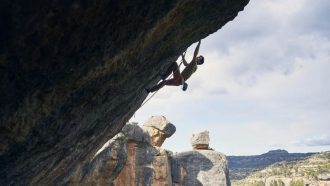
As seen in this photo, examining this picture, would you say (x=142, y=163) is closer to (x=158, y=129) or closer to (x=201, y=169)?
(x=158, y=129)

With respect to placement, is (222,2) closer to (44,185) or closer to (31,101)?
(31,101)

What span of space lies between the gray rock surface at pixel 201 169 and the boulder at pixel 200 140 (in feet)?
7.03

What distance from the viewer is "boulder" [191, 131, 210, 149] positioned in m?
41.7

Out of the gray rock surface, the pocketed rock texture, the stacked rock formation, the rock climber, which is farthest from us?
the gray rock surface

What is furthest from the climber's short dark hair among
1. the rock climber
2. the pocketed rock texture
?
the pocketed rock texture

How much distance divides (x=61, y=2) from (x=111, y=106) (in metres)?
4.58

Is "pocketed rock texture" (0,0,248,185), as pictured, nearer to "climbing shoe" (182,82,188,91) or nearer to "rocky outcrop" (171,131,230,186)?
"climbing shoe" (182,82,188,91)

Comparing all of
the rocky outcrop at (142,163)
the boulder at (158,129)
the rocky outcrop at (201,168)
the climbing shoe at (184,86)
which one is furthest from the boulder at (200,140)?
the climbing shoe at (184,86)

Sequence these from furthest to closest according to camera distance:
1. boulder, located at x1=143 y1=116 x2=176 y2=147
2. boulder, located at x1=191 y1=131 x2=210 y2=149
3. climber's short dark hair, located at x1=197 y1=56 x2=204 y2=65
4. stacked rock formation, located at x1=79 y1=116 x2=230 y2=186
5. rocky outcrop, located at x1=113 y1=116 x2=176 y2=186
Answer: boulder, located at x1=191 y1=131 x2=210 y2=149
boulder, located at x1=143 y1=116 x2=176 y2=147
rocky outcrop, located at x1=113 y1=116 x2=176 y2=186
stacked rock formation, located at x1=79 y1=116 x2=230 y2=186
climber's short dark hair, located at x1=197 y1=56 x2=204 y2=65

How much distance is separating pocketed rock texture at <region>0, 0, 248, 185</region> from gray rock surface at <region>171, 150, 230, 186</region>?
29782mm

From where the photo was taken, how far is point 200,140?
1641 inches

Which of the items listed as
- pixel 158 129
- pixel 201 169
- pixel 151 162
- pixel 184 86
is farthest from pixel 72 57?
pixel 201 169

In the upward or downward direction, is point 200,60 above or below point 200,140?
below

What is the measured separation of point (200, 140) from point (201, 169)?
13.3 feet
